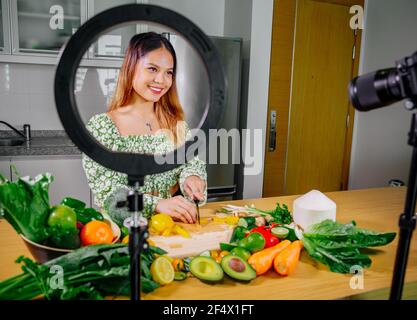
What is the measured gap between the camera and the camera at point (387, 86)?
50 centimetres

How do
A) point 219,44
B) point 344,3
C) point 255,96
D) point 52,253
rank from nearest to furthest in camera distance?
1. point 52,253
2. point 219,44
3. point 255,96
4. point 344,3

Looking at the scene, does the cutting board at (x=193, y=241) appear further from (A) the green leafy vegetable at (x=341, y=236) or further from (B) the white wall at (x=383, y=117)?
(B) the white wall at (x=383, y=117)

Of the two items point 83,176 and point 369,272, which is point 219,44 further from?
point 369,272

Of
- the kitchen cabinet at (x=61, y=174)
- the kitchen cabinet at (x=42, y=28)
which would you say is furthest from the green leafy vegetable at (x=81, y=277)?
the kitchen cabinet at (x=42, y=28)

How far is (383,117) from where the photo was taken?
12.0ft

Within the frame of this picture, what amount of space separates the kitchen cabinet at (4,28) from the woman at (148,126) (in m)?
1.53

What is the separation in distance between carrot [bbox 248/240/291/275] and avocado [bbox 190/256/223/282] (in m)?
0.10

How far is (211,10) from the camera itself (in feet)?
11.3

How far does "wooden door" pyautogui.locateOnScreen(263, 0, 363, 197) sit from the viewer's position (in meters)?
3.29

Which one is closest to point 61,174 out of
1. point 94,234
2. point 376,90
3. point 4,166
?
point 4,166

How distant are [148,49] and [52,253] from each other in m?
0.83

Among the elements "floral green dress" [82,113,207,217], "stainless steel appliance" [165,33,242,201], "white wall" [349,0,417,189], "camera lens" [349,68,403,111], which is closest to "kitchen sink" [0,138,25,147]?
"stainless steel appliance" [165,33,242,201]

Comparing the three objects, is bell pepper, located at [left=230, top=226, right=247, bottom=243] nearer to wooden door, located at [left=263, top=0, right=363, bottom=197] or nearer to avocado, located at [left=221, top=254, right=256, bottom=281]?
avocado, located at [left=221, top=254, right=256, bottom=281]

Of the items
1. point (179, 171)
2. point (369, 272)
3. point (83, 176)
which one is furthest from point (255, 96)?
point (369, 272)
